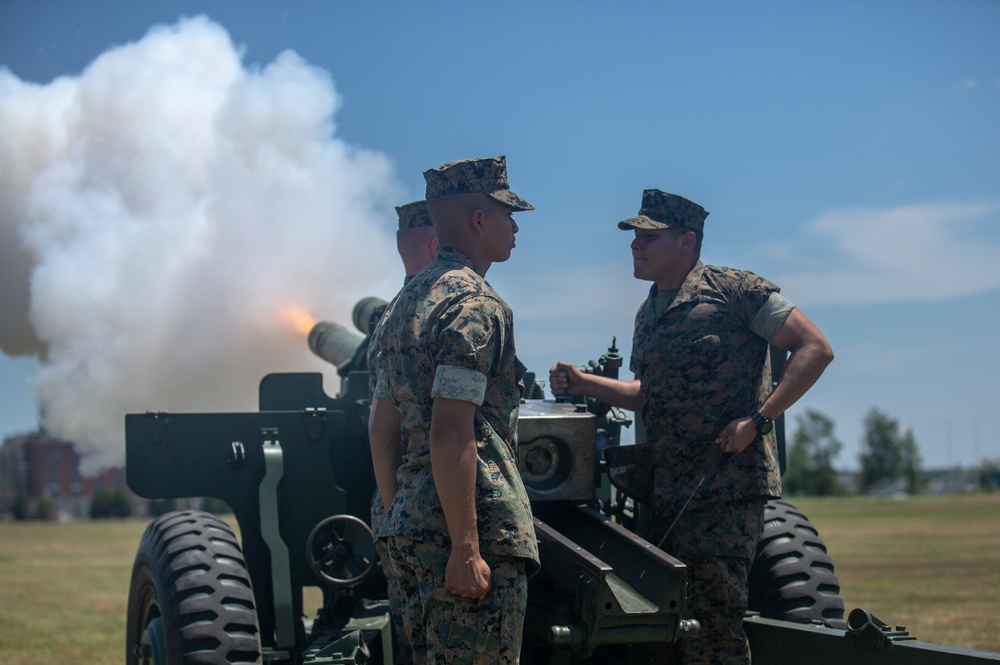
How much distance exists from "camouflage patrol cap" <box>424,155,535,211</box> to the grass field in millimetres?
6316

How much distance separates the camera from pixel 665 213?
5512mm

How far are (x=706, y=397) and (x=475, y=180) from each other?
5.17 ft

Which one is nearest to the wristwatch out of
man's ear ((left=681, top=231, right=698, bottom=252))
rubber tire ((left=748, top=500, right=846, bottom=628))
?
man's ear ((left=681, top=231, right=698, bottom=252))

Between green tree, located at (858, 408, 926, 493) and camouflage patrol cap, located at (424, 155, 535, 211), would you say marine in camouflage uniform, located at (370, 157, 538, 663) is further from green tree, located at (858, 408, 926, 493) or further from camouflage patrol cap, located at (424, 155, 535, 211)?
green tree, located at (858, 408, 926, 493)

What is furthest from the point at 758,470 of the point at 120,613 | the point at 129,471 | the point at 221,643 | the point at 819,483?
the point at 819,483

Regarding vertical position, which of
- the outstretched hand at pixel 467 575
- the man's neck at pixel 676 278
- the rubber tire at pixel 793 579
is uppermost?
the man's neck at pixel 676 278

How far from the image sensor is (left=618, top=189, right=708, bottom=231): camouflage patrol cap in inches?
216

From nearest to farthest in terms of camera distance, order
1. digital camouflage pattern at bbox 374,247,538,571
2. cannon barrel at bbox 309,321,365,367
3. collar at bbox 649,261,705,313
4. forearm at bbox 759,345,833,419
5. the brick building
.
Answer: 1. digital camouflage pattern at bbox 374,247,538,571
2. forearm at bbox 759,345,833,419
3. collar at bbox 649,261,705,313
4. cannon barrel at bbox 309,321,365,367
5. the brick building

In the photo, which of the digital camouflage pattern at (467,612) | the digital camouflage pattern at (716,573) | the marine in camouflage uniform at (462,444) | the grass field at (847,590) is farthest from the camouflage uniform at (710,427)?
the grass field at (847,590)

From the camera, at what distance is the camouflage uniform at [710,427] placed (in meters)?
5.11

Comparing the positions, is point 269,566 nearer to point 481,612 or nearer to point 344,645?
point 344,645

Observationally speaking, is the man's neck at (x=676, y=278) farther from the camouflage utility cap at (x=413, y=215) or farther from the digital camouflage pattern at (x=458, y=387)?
the digital camouflage pattern at (x=458, y=387)

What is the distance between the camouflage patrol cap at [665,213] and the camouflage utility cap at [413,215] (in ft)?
3.26

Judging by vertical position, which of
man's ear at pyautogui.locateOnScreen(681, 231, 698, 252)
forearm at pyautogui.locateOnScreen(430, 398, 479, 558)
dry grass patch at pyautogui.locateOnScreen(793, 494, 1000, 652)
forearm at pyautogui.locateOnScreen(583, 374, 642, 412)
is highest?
man's ear at pyautogui.locateOnScreen(681, 231, 698, 252)
